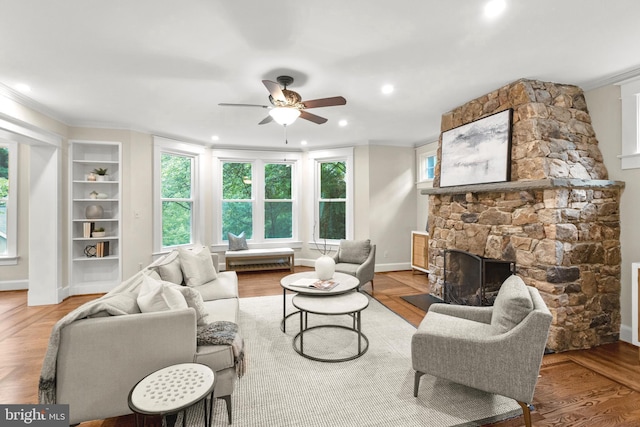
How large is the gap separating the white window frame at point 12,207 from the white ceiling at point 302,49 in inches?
74.9

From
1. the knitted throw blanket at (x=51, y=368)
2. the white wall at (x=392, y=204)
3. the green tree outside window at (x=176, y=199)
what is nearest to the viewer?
the knitted throw blanket at (x=51, y=368)

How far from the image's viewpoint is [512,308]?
1929 mm

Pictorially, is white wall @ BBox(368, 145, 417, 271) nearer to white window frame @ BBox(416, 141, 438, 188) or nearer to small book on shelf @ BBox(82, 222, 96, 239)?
white window frame @ BBox(416, 141, 438, 188)

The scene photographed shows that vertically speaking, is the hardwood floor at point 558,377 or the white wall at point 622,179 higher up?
the white wall at point 622,179

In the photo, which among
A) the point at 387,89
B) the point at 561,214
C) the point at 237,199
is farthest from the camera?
the point at 237,199

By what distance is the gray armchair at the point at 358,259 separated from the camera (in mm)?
4527

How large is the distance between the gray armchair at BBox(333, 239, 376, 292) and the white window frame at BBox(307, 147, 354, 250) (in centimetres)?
122

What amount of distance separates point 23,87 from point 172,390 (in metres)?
3.74

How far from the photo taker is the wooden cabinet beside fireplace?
5.45 metres

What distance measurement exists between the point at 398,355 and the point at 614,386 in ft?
5.26

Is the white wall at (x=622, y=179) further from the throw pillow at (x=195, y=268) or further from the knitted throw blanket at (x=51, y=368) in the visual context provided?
the knitted throw blanket at (x=51, y=368)

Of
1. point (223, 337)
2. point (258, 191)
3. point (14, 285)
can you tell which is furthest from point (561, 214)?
point (14, 285)

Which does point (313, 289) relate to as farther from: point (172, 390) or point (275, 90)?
point (275, 90)

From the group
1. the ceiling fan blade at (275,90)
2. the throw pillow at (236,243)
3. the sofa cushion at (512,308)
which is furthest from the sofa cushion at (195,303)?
the throw pillow at (236,243)
